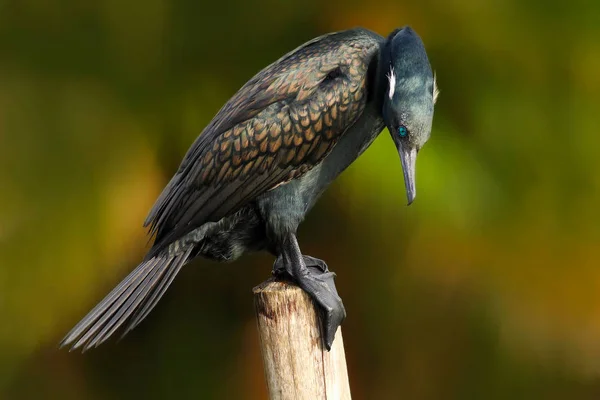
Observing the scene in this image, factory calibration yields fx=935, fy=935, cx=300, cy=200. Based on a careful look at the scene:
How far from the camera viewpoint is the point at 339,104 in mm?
2303

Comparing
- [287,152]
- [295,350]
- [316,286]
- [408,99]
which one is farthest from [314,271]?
[408,99]

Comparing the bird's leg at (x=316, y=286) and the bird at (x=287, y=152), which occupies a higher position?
the bird at (x=287, y=152)

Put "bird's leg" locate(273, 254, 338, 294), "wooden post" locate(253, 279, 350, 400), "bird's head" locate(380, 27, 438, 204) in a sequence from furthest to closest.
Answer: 1. "bird's leg" locate(273, 254, 338, 294)
2. "wooden post" locate(253, 279, 350, 400)
3. "bird's head" locate(380, 27, 438, 204)

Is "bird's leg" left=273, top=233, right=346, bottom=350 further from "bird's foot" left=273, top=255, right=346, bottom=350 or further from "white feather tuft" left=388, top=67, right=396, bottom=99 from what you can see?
"white feather tuft" left=388, top=67, right=396, bottom=99

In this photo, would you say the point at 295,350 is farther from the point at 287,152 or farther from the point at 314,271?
the point at 287,152

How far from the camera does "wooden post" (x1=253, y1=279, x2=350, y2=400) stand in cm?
236

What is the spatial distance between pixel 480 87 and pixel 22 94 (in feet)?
5.54

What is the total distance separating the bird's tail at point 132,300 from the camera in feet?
7.75

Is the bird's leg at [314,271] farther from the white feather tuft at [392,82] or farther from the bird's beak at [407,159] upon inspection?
the white feather tuft at [392,82]

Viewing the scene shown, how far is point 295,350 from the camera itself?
2.36 metres

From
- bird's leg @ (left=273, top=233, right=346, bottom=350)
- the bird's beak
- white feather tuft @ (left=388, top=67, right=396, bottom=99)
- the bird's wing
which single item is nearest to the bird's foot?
bird's leg @ (left=273, top=233, right=346, bottom=350)

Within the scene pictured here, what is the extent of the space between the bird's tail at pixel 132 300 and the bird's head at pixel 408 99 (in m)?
0.61

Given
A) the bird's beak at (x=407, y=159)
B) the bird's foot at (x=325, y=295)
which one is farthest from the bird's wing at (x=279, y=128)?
the bird's foot at (x=325, y=295)

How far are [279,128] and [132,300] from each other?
581 mm
